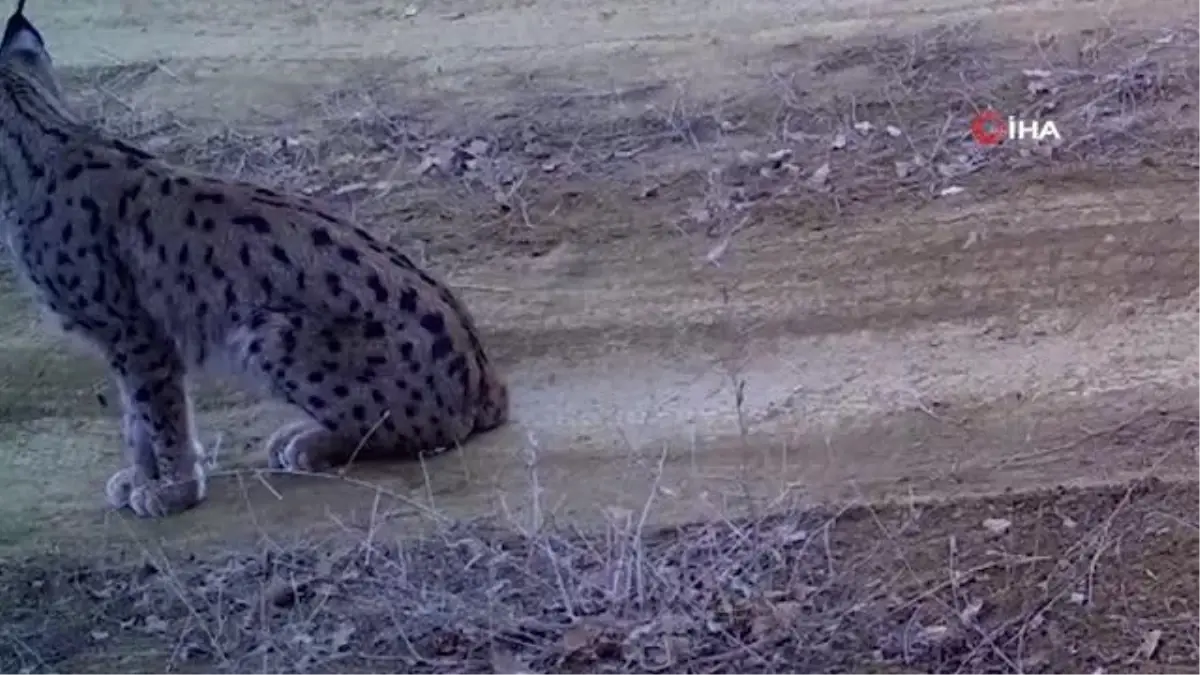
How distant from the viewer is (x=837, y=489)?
5.48 metres

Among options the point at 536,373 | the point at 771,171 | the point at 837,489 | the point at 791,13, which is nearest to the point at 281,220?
the point at 536,373

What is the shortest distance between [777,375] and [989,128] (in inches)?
83.3

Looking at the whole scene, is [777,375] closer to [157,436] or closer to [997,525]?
[997,525]

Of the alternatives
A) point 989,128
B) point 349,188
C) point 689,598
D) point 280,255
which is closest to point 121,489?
point 280,255

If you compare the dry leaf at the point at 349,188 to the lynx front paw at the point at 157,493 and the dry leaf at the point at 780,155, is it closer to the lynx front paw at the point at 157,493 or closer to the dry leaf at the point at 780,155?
the dry leaf at the point at 780,155

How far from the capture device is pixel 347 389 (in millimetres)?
5941

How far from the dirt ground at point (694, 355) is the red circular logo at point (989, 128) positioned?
71mm

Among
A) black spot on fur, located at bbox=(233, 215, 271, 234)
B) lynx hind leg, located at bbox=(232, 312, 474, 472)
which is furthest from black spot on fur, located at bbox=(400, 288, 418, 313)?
black spot on fur, located at bbox=(233, 215, 271, 234)

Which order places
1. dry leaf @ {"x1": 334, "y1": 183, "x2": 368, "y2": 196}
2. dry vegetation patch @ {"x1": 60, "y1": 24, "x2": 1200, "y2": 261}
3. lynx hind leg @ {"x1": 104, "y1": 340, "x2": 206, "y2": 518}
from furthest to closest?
dry leaf @ {"x1": 334, "y1": 183, "x2": 368, "y2": 196} < dry vegetation patch @ {"x1": 60, "y1": 24, "x2": 1200, "y2": 261} < lynx hind leg @ {"x1": 104, "y1": 340, "x2": 206, "y2": 518}

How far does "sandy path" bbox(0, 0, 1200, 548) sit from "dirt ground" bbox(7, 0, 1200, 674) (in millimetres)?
17

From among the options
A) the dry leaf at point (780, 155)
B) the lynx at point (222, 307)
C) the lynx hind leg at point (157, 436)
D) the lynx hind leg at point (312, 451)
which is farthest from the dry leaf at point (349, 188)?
the lynx hind leg at point (312, 451)

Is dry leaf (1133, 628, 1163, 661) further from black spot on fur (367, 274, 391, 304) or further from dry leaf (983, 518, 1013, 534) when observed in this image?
black spot on fur (367, 274, 391, 304)

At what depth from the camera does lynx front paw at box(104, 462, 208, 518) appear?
19.4 feet

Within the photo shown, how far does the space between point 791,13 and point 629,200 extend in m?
2.05
